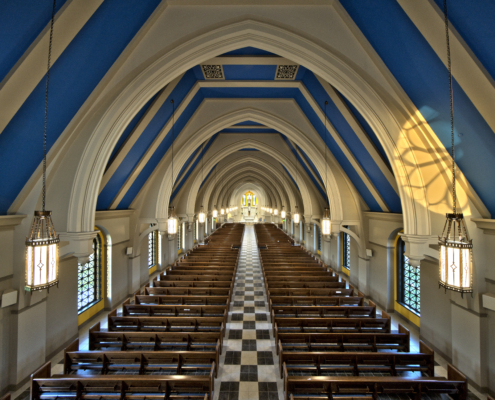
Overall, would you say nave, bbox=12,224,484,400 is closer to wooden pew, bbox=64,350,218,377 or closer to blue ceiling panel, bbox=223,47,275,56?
wooden pew, bbox=64,350,218,377

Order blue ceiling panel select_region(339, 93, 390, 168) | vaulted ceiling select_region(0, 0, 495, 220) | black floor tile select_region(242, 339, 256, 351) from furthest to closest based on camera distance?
blue ceiling panel select_region(339, 93, 390, 168) → black floor tile select_region(242, 339, 256, 351) → vaulted ceiling select_region(0, 0, 495, 220)

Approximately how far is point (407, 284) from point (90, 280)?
10.2 m

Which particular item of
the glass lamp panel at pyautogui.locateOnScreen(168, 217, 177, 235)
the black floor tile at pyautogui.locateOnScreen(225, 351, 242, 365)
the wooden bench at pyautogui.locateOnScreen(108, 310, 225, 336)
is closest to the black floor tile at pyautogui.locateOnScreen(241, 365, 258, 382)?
the black floor tile at pyautogui.locateOnScreen(225, 351, 242, 365)

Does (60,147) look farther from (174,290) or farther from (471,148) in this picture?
(471,148)

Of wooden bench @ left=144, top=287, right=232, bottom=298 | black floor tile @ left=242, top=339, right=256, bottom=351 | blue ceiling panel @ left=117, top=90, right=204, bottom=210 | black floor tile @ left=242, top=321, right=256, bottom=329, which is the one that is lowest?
black floor tile @ left=242, top=339, right=256, bottom=351

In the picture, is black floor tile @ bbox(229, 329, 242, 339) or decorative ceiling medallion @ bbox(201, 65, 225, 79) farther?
decorative ceiling medallion @ bbox(201, 65, 225, 79)

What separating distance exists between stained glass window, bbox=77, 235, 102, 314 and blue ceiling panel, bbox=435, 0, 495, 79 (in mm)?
9960

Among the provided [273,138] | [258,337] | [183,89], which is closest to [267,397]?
[258,337]

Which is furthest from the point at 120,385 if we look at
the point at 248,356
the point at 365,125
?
the point at 365,125

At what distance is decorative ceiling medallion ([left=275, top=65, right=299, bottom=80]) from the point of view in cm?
753

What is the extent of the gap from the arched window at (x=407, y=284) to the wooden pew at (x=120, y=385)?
687cm

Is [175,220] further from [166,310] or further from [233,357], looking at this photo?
[233,357]

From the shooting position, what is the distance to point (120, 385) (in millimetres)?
4094

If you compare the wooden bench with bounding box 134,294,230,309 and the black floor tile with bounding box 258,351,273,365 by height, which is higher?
the wooden bench with bounding box 134,294,230,309
